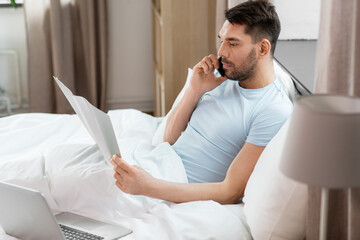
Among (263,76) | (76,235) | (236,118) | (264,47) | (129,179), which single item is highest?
(264,47)

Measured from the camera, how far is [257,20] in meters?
1.88

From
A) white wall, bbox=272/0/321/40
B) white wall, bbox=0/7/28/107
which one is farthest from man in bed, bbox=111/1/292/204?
white wall, bbox=0/7/28/107

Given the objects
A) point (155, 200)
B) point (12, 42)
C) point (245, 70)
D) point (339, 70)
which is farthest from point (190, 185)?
point (12, 42)

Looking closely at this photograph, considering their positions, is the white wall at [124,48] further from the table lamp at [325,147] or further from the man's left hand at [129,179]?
the table lamp at [325,147]

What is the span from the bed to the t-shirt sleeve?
5.8 inches

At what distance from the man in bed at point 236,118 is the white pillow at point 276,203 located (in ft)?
0.60

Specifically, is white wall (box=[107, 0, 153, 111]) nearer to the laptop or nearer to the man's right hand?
the man's right hand

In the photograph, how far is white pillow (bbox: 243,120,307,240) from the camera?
140 centimetres

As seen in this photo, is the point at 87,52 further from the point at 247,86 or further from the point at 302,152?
the point at 302,152

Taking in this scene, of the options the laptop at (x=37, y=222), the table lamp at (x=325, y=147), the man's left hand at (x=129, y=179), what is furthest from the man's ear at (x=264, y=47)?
the table lamp at (x=325, y=147)

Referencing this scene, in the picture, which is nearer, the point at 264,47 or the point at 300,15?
the point at 264,47

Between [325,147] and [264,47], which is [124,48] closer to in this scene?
[264,47]

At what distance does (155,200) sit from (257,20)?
72cm

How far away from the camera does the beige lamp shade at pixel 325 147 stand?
85 centimetres
